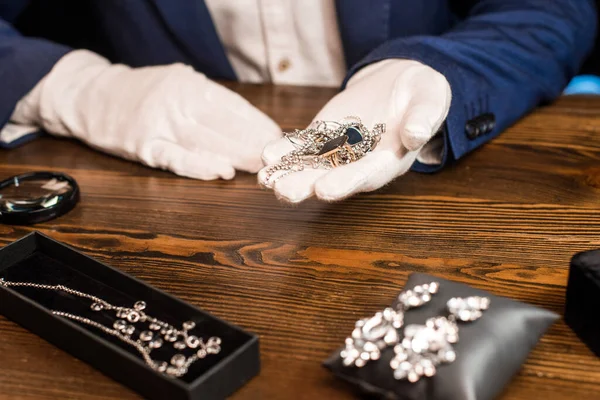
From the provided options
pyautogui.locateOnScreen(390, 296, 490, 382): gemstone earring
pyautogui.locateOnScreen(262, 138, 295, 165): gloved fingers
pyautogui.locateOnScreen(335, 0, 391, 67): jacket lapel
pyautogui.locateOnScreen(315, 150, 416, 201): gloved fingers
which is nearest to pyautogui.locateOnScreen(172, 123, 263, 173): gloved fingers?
pyautogui.locateOnScreen(262, 138, 295, 165): gloved fingers

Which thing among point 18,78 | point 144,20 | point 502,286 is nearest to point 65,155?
point 18,78

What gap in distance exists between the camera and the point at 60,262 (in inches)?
29.7

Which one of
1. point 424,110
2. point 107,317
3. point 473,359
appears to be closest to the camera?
point 473,359

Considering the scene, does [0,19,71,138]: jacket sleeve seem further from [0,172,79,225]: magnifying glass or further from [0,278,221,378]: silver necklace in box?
[0,278,221,378]: silver necklace in box

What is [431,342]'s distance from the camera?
0.56 metres

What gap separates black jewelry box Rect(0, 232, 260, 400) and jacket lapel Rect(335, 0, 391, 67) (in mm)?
643

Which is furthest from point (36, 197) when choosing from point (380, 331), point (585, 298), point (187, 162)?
point (585, 298)

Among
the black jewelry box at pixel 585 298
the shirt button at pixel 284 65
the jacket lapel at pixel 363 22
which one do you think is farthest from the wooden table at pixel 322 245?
the shirt button at pixel 284 65

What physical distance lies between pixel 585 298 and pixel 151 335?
0.39 metres

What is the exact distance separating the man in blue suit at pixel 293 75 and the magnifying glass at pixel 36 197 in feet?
0.39

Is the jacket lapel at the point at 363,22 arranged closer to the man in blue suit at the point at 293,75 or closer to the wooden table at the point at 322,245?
the man in blue suit at the point at 293,75

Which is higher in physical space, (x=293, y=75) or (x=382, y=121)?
(x=382, y=121)

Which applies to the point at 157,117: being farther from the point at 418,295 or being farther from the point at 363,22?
the point at 418,295

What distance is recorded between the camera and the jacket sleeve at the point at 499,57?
3.14 ft
